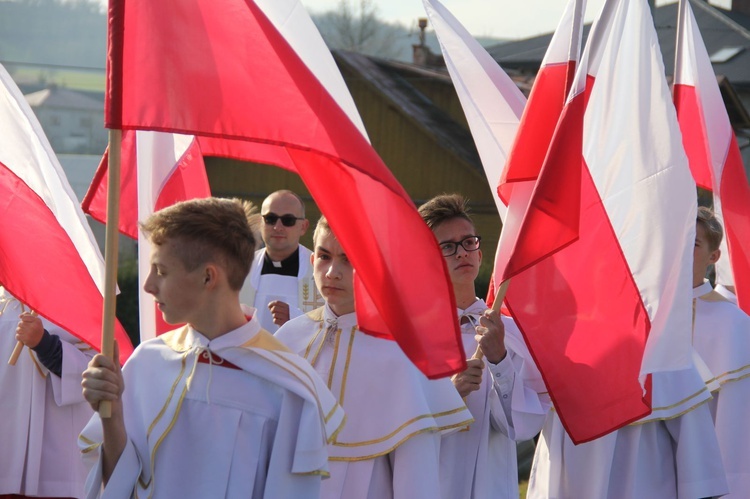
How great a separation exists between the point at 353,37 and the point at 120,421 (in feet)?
147

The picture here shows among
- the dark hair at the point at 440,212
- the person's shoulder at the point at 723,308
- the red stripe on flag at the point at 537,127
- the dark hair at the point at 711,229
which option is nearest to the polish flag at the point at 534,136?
the red stripe on flag at the point at 537,127

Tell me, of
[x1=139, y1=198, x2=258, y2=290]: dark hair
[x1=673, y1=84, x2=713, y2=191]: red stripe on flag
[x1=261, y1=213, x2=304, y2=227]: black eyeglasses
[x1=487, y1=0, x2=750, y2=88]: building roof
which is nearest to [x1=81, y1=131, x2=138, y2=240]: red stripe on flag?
[x1=261, y1=213, x2=304, y2=227]: black eyeglasses

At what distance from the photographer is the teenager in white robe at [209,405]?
Result: 3.86 metres

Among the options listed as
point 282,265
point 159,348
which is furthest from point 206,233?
point 282,265

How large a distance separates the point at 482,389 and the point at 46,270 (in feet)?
6.19

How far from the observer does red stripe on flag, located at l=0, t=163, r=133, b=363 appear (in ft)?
17.4

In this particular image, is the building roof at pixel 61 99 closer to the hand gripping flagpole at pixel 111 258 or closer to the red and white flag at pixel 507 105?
the red and white flag at pixel 507 105

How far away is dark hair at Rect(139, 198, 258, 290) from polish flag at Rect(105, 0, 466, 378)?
31 cm

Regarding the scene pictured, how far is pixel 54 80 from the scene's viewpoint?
76.3ft

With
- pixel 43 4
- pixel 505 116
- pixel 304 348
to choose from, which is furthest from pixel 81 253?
pixel 43 4

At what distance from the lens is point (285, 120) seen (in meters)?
4.20

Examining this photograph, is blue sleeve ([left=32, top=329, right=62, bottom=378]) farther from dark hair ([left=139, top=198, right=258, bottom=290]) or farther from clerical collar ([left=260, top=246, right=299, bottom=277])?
dark hair ([left=139, top=198, right=258, bottom=290])

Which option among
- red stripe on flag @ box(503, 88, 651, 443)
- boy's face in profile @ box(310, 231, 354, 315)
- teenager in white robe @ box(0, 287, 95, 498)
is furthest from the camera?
teenager in white robe @ box(0, 287, 95, 498)

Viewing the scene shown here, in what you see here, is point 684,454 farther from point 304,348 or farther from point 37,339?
point 37,339
